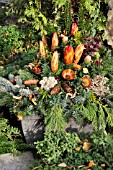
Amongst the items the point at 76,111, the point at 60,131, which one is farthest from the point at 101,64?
the point at 60,131

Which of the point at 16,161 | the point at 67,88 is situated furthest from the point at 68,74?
the point at 16,161

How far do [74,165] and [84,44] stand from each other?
146 cm

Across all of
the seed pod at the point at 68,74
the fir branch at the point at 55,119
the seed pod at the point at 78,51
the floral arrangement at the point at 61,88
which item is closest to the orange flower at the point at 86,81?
the floral arrangement at the point at 61,88

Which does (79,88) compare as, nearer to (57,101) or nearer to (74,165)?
(57,101)

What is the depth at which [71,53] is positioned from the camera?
3.45m

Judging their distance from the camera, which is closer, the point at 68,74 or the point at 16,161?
the point at 16,161

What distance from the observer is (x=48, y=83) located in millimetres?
3334

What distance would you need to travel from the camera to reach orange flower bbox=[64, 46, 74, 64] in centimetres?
344

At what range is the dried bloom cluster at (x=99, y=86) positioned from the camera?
3451 millimetres

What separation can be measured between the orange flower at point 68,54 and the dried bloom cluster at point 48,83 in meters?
0.26

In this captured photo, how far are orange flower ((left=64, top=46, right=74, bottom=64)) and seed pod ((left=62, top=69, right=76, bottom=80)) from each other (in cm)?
14

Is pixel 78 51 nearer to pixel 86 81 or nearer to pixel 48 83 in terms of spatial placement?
pixel 86 81

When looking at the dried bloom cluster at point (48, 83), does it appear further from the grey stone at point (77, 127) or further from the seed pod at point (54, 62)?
the grey stone at point (77, 127)

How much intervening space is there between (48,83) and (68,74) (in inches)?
8.8
